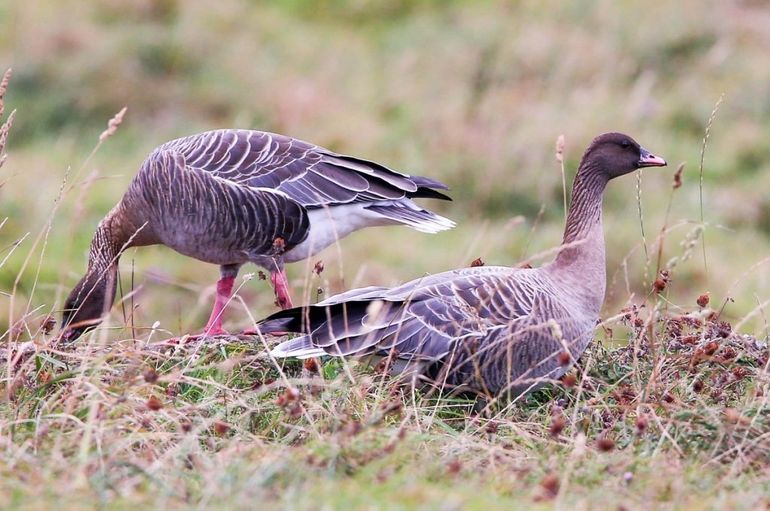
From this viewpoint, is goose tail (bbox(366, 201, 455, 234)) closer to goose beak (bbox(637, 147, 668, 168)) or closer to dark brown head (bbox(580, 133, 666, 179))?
dark brown head (bbox(580, 133, 666, 179))

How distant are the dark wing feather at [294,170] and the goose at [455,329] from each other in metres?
1.30

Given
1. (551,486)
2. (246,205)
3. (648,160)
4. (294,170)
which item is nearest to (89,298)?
(246,205)

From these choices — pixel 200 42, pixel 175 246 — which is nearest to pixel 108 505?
pixel 175 246

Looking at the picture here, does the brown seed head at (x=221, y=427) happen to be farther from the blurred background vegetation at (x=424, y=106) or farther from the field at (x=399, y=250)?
the blurred background vegetation at (x=424, y=106)

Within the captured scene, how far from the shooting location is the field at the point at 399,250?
4270mm

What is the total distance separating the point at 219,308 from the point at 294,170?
93 cm

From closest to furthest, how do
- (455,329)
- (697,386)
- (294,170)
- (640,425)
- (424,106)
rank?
(640,425), (697,386), (455,329), (294,170), (424,106)

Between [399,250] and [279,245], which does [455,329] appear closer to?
[279,245]

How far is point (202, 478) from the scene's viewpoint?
404cm

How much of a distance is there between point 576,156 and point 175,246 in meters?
5.54

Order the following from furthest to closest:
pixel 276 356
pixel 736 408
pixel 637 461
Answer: pixel 276 356, pixel 736 408, pixel 637 461

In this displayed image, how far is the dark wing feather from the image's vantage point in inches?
278

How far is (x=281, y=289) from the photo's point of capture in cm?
703

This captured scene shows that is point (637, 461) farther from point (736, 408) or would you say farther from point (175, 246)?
point (175, 246)
